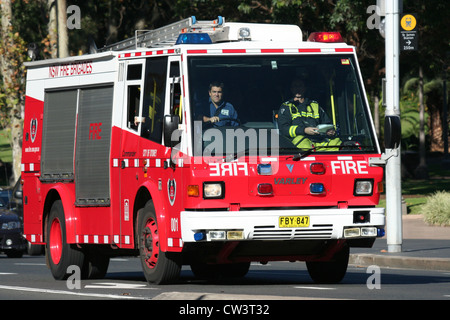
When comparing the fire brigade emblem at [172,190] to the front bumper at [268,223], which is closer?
the front bumper at [268,223]

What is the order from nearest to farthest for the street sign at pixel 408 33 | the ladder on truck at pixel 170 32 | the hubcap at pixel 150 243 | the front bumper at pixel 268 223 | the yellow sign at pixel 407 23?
the front bumper at pixel 268 223 < the hubcap at pixel 150 243 < the ladder on truck at pixel 170 32 < the street sign at pixel 408 33 < the yellow sign at pixel 407 23

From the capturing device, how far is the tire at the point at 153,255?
541 inches

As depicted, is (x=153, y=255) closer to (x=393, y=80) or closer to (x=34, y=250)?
(x=393, y=80)

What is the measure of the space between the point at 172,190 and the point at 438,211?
16.5 meters

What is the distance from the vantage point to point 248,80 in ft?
44.4

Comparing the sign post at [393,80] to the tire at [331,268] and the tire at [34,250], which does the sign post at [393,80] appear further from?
the tire at [34,250]

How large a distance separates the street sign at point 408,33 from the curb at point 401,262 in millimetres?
3700

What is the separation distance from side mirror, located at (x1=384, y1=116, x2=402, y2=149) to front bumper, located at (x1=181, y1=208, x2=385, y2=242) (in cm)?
86

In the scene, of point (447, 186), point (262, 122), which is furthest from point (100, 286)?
point (447, 186)

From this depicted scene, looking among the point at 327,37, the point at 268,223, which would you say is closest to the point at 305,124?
the point at 268,223

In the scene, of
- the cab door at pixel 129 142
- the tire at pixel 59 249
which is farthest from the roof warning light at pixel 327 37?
the tire at pixel 59 249

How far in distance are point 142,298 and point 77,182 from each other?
3.83m

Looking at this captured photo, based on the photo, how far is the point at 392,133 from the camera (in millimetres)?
13102

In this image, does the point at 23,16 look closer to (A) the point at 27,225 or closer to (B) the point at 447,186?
(B) the point at 447,186
